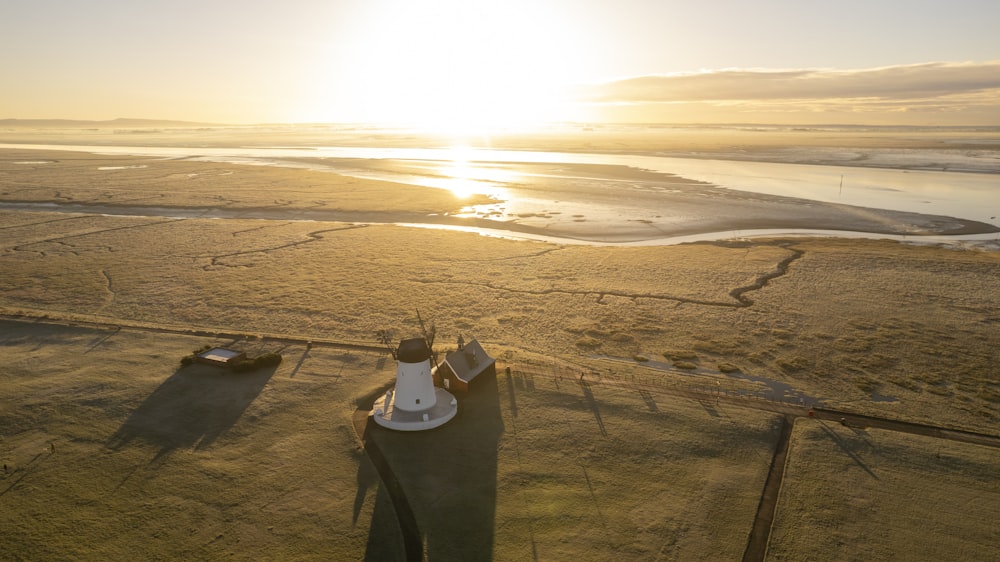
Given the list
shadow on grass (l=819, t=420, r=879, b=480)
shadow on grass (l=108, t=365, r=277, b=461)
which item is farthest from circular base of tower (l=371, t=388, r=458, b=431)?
shadow on grass (l=819, t=420, r=879, b=480)

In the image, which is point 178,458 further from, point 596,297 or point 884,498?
point 596,297

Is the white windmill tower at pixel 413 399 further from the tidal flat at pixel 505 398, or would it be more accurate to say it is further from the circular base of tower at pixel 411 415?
the tidal flat at pixel 505 398

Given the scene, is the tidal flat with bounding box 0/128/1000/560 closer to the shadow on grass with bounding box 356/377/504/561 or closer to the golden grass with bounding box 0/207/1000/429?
the shadow on grass with bounding box 356/377/504/561

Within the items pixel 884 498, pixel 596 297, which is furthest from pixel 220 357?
pixel 884 498

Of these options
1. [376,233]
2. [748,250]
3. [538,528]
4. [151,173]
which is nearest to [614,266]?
[748,250]

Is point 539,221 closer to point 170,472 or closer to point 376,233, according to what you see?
point 376,233

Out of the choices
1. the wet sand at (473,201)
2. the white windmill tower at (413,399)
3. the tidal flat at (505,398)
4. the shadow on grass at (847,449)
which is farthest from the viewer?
the wet sand at (473,201)

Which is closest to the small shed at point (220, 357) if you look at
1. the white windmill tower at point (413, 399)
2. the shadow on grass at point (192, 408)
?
the shadow on grass at point (192, 408)
